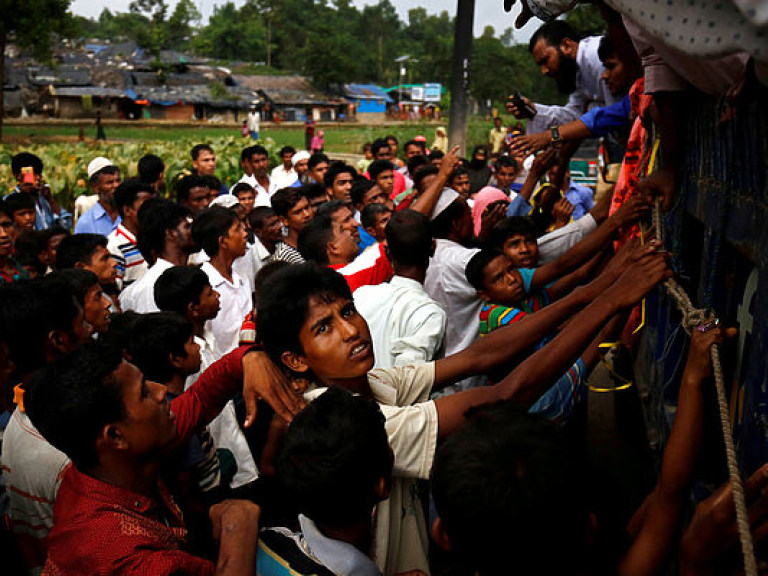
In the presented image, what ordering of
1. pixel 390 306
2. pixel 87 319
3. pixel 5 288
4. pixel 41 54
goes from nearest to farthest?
pixel 5 288
pixel 390 306
pixel 87 319
pixel 41 54

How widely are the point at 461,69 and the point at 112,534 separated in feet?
33.6

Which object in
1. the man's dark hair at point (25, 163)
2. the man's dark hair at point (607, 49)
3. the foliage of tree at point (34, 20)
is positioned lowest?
the man's dark hair at point (25, 163)

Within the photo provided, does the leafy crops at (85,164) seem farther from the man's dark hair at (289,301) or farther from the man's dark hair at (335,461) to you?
the man's dark hair at (335,461)

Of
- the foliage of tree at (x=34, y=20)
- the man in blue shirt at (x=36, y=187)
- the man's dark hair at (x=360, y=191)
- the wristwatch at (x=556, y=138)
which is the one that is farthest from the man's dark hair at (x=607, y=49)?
the foliage of tree at (x=34, y=20)

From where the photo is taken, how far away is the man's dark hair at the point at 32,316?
2.67 m

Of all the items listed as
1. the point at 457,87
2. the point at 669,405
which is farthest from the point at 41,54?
the point at 669,405

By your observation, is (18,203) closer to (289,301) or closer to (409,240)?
(409,240)

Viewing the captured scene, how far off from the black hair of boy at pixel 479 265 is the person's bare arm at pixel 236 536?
1.83 m

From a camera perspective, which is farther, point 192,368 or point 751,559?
point 192,368

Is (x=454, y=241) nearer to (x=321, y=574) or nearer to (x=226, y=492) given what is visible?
(x=226, y=492)

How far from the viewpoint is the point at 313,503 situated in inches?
63.2

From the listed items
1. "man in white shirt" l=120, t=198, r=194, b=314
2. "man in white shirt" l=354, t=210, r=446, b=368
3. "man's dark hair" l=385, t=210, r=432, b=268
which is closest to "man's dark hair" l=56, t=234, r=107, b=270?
"man in white shirt" l=120, t=198, r=194, b=314

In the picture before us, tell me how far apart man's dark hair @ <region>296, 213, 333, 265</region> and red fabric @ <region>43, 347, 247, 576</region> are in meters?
2.36

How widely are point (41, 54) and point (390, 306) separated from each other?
2909 centimetres
